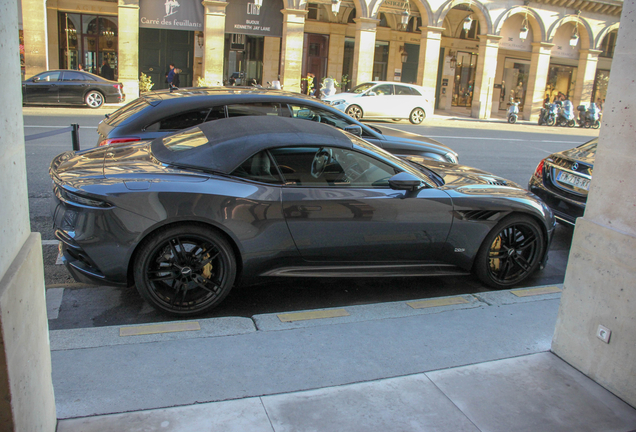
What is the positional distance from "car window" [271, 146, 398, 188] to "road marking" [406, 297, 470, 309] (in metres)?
1.03

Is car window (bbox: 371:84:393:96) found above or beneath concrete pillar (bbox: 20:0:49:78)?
beneath

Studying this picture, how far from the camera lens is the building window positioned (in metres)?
26.5

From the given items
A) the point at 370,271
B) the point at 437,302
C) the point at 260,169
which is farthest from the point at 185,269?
the point at 437,302

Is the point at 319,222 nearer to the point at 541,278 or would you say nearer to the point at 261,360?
the point at 261,360

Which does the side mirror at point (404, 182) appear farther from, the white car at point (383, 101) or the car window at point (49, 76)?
the car window at point (49, 76)

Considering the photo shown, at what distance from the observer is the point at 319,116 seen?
7.62 m

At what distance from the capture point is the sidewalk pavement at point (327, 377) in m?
2.89

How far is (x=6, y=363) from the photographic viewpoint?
182cm

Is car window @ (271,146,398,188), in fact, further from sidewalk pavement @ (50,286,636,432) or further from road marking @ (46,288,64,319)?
road marking @ (46,288,64,319)

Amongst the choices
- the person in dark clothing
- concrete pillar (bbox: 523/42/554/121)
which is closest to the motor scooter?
concrete pillar (bbox: 523/42/554/121)

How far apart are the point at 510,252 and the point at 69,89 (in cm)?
1806

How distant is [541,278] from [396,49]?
92.3 ft

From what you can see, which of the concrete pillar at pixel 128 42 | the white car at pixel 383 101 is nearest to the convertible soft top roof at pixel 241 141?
the white car at pixel 383 101

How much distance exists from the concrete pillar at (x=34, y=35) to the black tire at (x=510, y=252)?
22519mm
